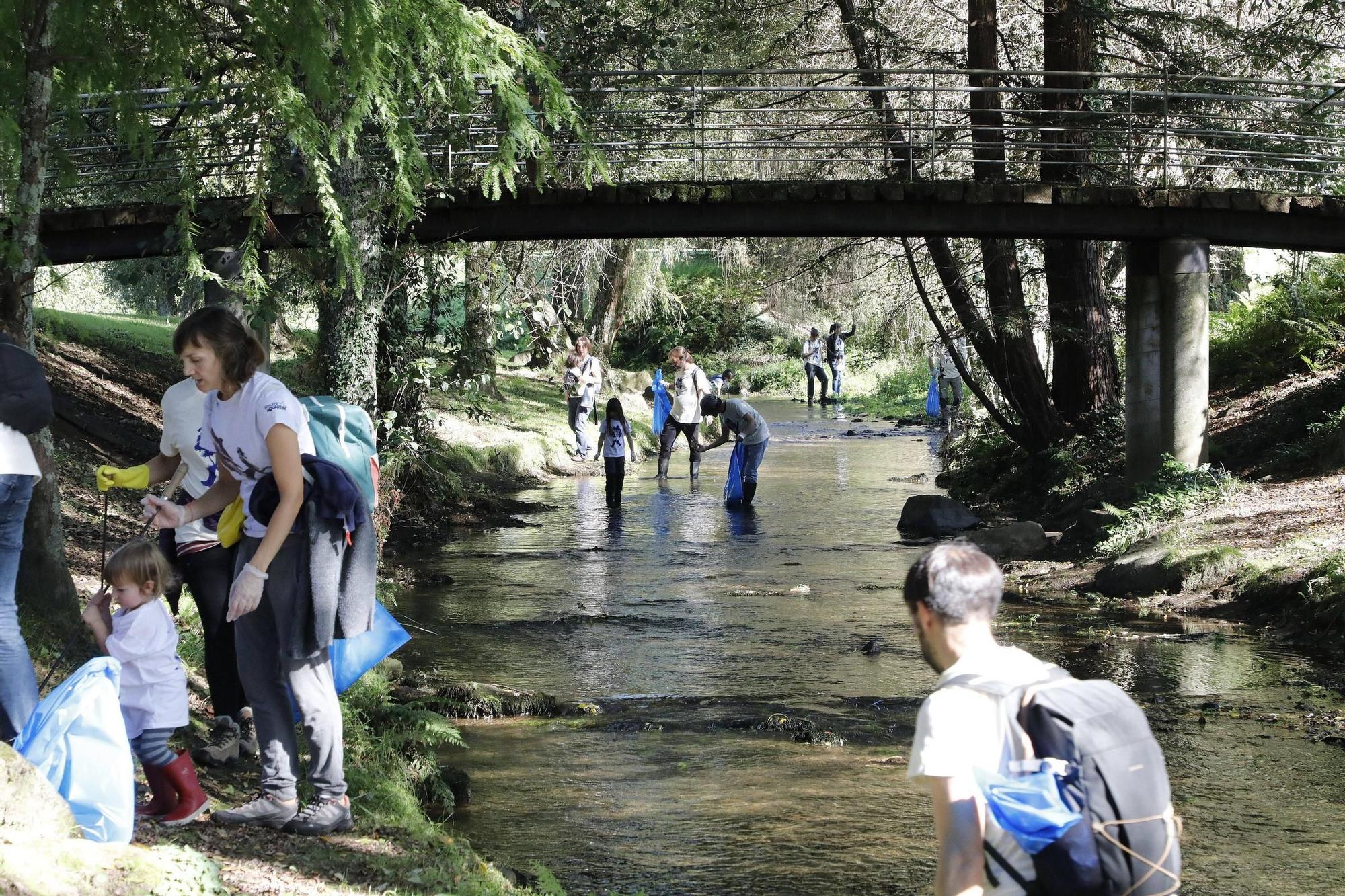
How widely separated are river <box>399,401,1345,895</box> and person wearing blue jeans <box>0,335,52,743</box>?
2.18 m

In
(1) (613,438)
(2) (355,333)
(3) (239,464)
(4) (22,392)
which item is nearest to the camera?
(3) (239,464)

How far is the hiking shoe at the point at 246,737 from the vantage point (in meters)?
6.61

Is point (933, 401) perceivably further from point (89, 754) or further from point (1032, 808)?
point (1032, 808)

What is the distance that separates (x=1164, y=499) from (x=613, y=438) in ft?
22.9

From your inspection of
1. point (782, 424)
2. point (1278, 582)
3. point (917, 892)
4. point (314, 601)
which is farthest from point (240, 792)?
point (782, 424)

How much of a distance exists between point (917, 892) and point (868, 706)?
3076 millimetres

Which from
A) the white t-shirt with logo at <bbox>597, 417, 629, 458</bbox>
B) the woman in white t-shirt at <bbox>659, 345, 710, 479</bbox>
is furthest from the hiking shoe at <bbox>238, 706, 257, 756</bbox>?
the woman in white t-shirt at <bbox>659, 345, 710, 479</bbox>

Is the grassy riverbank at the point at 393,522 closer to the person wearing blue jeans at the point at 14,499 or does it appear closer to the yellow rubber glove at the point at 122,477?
the person wearing blue jeans at the point at 14,499

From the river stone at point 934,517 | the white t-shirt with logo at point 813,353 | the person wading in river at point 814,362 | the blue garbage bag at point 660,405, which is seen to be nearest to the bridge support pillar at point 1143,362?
the river stone at point 934,517

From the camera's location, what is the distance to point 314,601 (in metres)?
5.23

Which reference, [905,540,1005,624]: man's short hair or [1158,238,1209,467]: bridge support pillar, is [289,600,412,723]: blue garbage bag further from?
[1158,238,1209,467]: bridge support pillar

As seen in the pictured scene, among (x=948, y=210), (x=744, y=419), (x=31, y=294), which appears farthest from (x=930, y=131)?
(x=31, y=294)

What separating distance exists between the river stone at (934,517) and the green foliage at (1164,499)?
188 centimetres

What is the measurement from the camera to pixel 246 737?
6.70m
